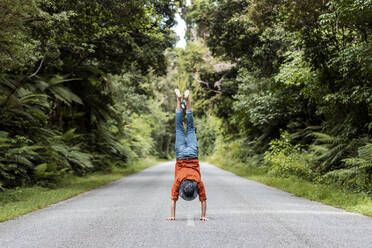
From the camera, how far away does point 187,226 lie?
256 inches

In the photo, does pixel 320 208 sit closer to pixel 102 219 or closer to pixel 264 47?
pixel 102 219

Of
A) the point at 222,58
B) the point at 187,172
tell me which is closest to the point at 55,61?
the point at 187,172

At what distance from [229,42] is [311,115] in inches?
237

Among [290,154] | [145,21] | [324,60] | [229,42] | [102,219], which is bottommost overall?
[102,219]

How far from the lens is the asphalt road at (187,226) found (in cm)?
534

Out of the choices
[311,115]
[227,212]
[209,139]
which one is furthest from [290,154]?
[209,139]

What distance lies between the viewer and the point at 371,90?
11.0m

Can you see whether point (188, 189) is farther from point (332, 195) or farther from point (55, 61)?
point (55, 61)

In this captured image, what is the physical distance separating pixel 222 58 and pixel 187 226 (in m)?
19.5

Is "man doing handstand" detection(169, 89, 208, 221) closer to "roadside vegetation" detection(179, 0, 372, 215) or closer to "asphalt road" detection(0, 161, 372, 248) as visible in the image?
"asphalt road" detection(0, 161, 372, 248)

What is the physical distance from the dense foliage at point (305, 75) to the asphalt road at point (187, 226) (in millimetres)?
3850

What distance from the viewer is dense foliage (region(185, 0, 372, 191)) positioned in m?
11.0

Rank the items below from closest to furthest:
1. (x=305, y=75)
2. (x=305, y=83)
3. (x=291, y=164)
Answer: (x=305, y=75), (x=305, y=83), (x=291, y=164)

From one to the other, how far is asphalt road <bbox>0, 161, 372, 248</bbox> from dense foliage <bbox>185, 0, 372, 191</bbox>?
152 inches
